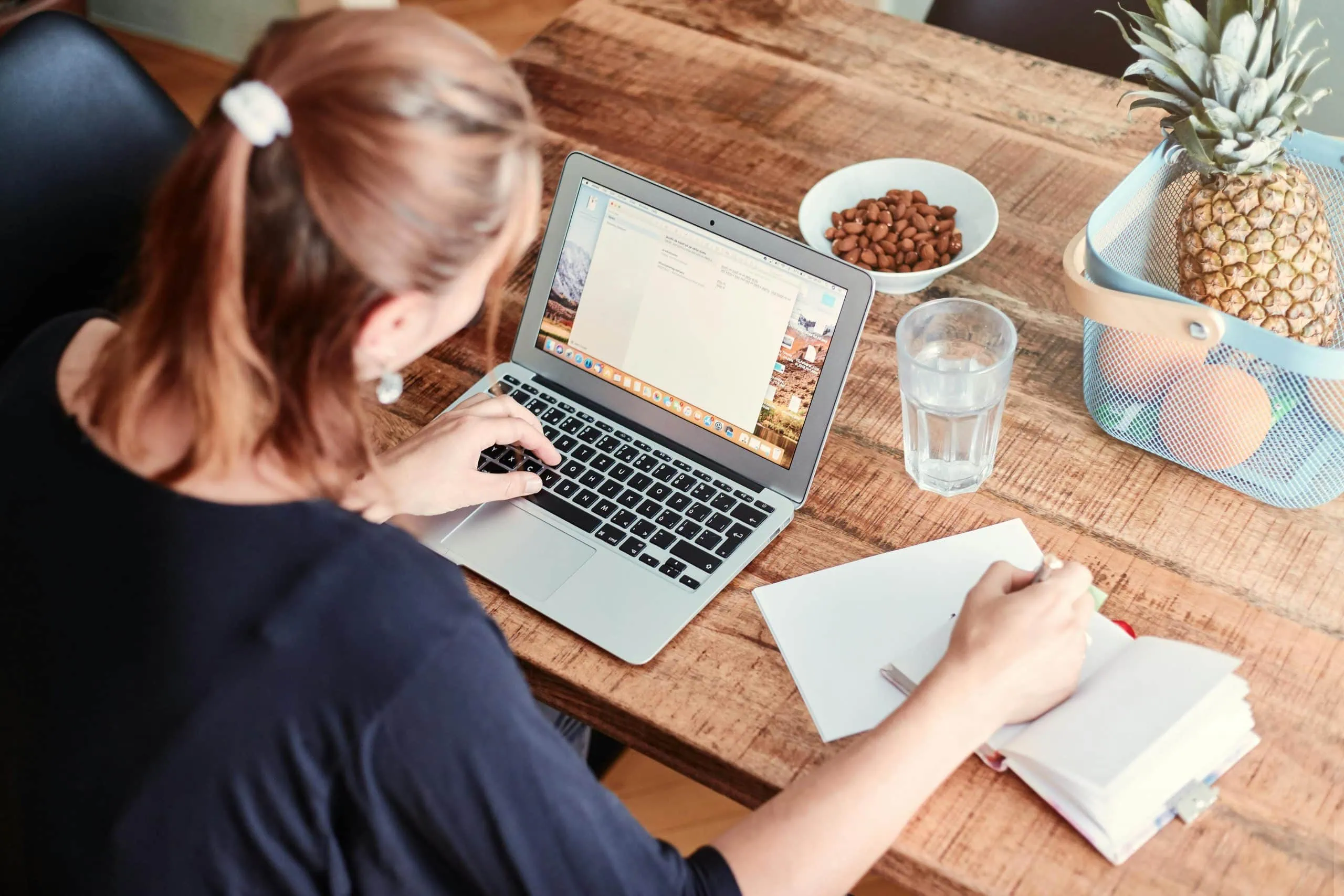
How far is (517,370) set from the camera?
1.24m

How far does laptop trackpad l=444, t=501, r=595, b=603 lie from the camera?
1061 millimetres

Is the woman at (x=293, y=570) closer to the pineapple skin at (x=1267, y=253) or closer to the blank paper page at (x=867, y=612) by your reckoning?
the blank paper page at (x=867, y=612)

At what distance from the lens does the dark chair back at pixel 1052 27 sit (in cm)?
176

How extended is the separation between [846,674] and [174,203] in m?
0.60

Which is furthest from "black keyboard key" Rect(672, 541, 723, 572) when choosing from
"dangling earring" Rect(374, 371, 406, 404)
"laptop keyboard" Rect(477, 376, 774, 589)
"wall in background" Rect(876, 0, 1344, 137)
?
"wall in background" Rect(876, 0, 1344, 137)

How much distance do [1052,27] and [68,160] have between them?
53.2 inches

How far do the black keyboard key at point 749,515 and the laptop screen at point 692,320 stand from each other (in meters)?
0.05

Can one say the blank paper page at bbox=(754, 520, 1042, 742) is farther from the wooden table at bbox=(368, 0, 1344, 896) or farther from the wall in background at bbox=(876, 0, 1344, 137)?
the wall in background at bbox=(876, 0, 1344, 137)

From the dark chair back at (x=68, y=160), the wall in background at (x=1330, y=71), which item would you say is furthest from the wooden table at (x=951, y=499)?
the wall in background at (x=1330, y=71)

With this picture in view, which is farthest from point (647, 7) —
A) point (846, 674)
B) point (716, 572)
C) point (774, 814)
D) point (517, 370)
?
point (774, 814)

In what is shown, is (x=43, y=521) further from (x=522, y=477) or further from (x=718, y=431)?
(x=718, y=431)

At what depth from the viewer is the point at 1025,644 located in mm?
903

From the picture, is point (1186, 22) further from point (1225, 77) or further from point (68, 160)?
point (68, 160)

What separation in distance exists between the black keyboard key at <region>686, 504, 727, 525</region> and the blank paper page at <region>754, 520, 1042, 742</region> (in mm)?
96
